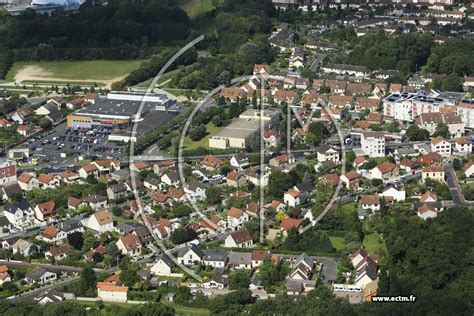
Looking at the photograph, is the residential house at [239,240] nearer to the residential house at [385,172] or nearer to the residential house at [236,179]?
the residential house at [236,179]

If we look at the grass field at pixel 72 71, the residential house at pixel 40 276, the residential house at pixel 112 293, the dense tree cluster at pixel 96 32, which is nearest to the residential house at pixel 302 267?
the residential house at pixel 112 293

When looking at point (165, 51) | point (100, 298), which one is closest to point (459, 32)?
point (165, 51)

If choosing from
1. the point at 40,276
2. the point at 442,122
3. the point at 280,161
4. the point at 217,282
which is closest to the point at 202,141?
the point at 280,161

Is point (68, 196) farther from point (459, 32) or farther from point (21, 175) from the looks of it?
point (459, 32)

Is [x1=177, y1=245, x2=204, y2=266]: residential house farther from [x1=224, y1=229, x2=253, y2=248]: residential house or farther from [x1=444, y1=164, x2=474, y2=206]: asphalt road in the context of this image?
[x1=444, y1=164, x2=474, y2=206]: asphalt road

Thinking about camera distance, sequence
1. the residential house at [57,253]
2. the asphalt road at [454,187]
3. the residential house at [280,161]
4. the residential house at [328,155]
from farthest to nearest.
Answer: the residential house at [328,155] → the residential house at [280,161] → the asphalt road at [454,187] → the residential house at [57,253]

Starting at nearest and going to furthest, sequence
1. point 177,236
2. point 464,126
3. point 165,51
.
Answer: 1. point 177,236
2. point 464,126
3. point 165,51

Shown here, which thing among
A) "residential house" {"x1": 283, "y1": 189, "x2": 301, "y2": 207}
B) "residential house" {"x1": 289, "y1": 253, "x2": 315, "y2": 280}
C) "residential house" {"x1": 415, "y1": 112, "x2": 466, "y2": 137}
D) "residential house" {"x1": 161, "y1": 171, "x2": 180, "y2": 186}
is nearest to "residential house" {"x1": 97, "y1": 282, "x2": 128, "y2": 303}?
"residential house" {"x1": 289, "y1": 253, "x2": 315, "y2": 280}
